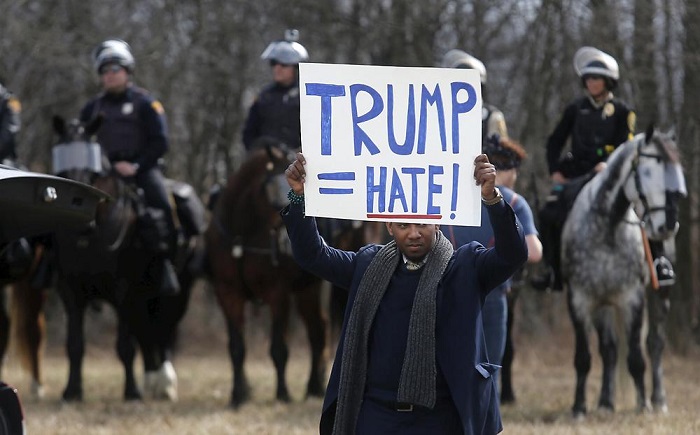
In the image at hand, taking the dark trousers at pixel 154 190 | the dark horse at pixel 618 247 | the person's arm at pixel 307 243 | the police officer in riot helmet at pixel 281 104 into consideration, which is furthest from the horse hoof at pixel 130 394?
the person's arm at pixel 307 243

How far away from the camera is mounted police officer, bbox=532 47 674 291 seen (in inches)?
487

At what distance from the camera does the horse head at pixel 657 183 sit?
1109 centimetres

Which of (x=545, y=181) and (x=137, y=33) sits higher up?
(x=137, y=33)

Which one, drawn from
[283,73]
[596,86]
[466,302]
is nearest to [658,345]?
[596,86]

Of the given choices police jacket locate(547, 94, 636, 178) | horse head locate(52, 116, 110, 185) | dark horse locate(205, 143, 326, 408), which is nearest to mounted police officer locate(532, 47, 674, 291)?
police jacket locate(547, 94, 636, 178)

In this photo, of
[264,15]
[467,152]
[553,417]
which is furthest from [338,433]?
[264,15]

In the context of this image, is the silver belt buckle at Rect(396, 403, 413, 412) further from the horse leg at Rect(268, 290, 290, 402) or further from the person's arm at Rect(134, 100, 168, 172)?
the person's arm at Rect(134, 100, 168, 172)

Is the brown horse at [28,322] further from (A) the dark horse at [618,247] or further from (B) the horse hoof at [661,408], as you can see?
(B) the horse hoof at [661,408]

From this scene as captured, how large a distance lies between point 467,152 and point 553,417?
5.91 metres

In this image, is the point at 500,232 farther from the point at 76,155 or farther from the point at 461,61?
the point at 76,155

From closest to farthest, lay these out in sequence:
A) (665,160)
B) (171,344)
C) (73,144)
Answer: (665,160), (73,144), (171,344)

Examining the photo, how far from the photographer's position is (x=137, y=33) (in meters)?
22.5

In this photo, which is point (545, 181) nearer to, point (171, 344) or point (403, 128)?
point (171, 344)

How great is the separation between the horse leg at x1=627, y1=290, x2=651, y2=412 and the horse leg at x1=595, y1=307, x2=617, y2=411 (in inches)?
8.7
